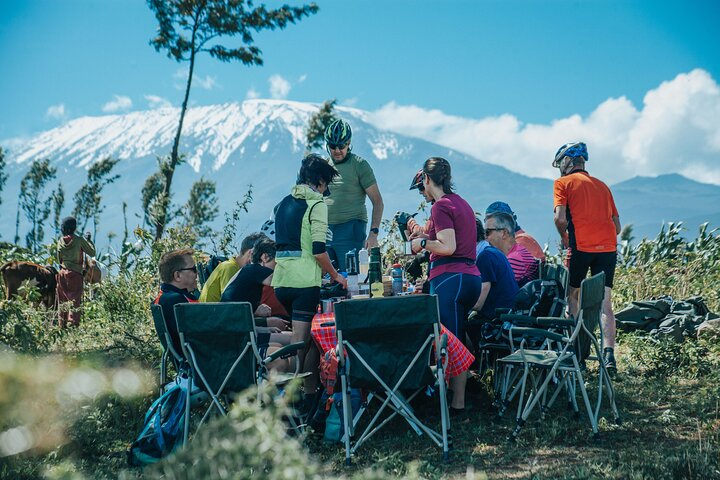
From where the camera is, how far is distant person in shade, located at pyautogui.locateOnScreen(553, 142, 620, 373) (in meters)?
6.17

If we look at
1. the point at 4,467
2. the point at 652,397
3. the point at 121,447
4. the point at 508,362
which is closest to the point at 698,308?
the point at 652,397

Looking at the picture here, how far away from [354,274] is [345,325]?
1140 millimetres

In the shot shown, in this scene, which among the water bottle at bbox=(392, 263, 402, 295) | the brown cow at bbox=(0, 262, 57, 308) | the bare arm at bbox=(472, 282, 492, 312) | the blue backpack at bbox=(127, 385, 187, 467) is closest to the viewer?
the blue backpack at bbox=(127, 385, 187, 467)

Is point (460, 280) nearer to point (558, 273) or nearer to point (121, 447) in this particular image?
point (558, 273)

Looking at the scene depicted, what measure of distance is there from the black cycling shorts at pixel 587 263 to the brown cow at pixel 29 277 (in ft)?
20.2

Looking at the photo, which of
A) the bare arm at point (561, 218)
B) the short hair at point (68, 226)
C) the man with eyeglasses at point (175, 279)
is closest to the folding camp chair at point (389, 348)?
the man with eyeglasses at point (175, 279)

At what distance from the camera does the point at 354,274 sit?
17.3ft

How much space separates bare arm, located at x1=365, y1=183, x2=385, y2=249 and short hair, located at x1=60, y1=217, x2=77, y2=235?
4.60m

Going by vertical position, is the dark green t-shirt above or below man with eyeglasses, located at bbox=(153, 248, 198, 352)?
above

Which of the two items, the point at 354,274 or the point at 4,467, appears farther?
the point at 354,274

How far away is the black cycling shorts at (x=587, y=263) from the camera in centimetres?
625

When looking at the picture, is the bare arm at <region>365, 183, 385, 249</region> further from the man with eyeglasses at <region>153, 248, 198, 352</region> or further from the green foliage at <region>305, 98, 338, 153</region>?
the green foliage at <region>305, 98, 338, 153</region>

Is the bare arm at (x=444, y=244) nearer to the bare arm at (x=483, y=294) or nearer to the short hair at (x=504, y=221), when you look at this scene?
the bare arm at (x=483, y=294)

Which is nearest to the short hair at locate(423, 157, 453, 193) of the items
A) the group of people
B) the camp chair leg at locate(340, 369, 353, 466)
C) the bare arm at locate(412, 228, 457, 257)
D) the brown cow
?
the group of people
